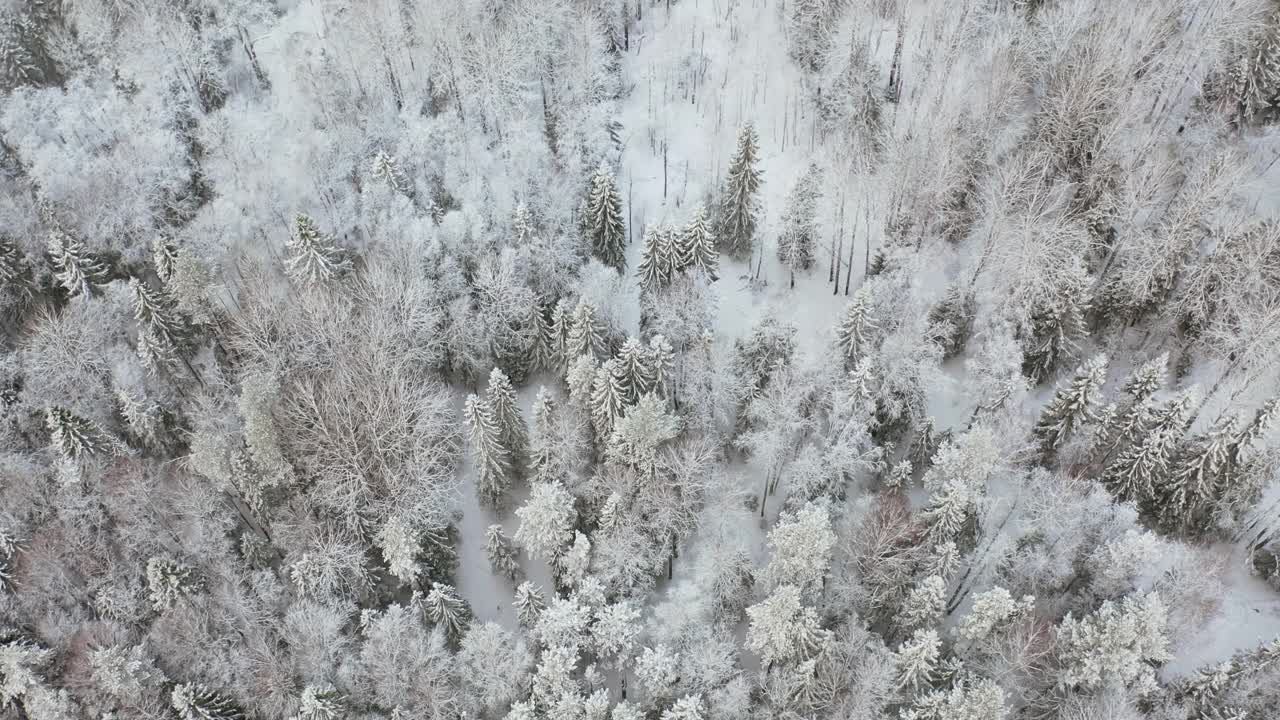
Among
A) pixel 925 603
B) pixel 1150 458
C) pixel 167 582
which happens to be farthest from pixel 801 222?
pixel 167 582

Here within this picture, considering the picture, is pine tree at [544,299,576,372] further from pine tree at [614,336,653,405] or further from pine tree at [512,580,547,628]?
pine tree at [512,580,547,628]

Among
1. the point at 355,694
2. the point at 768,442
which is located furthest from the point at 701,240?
the point at 355,694

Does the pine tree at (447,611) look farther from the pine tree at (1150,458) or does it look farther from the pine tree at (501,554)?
the pine tree at (1150,458)

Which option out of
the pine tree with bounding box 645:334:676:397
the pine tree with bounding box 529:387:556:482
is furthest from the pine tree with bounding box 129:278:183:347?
the pine tree with bounding box 645:334:676:397

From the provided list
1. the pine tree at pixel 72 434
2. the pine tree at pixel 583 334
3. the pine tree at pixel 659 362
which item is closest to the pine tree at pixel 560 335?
the pine tree at pixel 583 334

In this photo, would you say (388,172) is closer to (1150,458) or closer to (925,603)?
(925,603)

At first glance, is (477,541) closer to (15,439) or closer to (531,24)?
(15,439)
